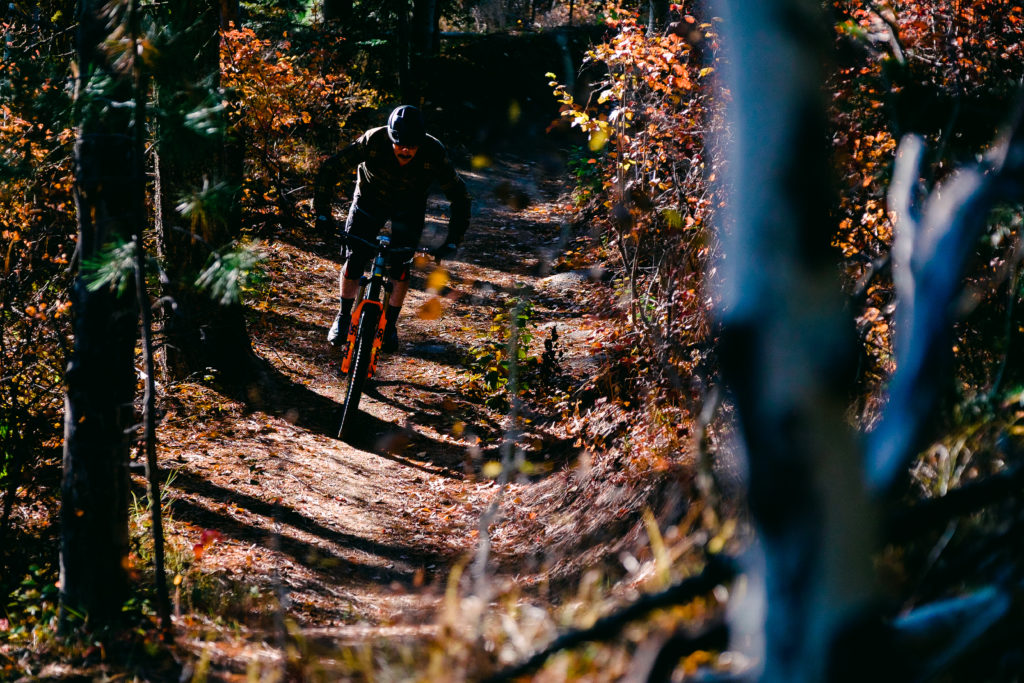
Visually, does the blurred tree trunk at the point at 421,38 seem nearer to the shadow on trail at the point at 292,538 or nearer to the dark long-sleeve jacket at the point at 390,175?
the dark long-sleeve jacket at the point at 390,175

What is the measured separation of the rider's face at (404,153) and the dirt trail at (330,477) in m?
2.34

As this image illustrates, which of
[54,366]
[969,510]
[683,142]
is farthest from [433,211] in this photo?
[969,510]

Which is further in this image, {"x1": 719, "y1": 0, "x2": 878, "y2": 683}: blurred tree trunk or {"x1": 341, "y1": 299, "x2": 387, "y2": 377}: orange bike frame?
{"x1": 341, "y1": 299, "x2": 387, "y2": 377}: orange bike frame

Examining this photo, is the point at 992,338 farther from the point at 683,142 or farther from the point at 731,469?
the point at 683,142

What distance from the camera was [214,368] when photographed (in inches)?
275

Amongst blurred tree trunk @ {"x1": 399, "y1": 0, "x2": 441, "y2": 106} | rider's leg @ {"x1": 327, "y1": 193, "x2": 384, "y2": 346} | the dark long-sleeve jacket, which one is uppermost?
blurred tree trunk @ {"x1": 399, "y1": 0, "x2": 441, "y2": 106}

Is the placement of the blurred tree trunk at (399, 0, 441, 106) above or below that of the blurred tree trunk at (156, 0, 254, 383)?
above

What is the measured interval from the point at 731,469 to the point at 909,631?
2149 mm

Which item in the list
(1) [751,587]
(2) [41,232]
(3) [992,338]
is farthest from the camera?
(2) [41,232]

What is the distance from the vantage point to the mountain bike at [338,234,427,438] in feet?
20.6

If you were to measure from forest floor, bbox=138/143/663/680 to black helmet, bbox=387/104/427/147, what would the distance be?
254 centimetres

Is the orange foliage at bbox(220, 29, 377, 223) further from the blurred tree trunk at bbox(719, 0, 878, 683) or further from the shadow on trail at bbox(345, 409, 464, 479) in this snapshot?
the blurred tree trunk at bbox(719, 0, 878, 683)

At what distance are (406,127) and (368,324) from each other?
1.61m

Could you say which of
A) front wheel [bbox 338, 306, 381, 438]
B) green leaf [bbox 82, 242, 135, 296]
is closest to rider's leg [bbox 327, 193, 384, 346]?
front wheel [bbox 338, 306, 381, 438]
